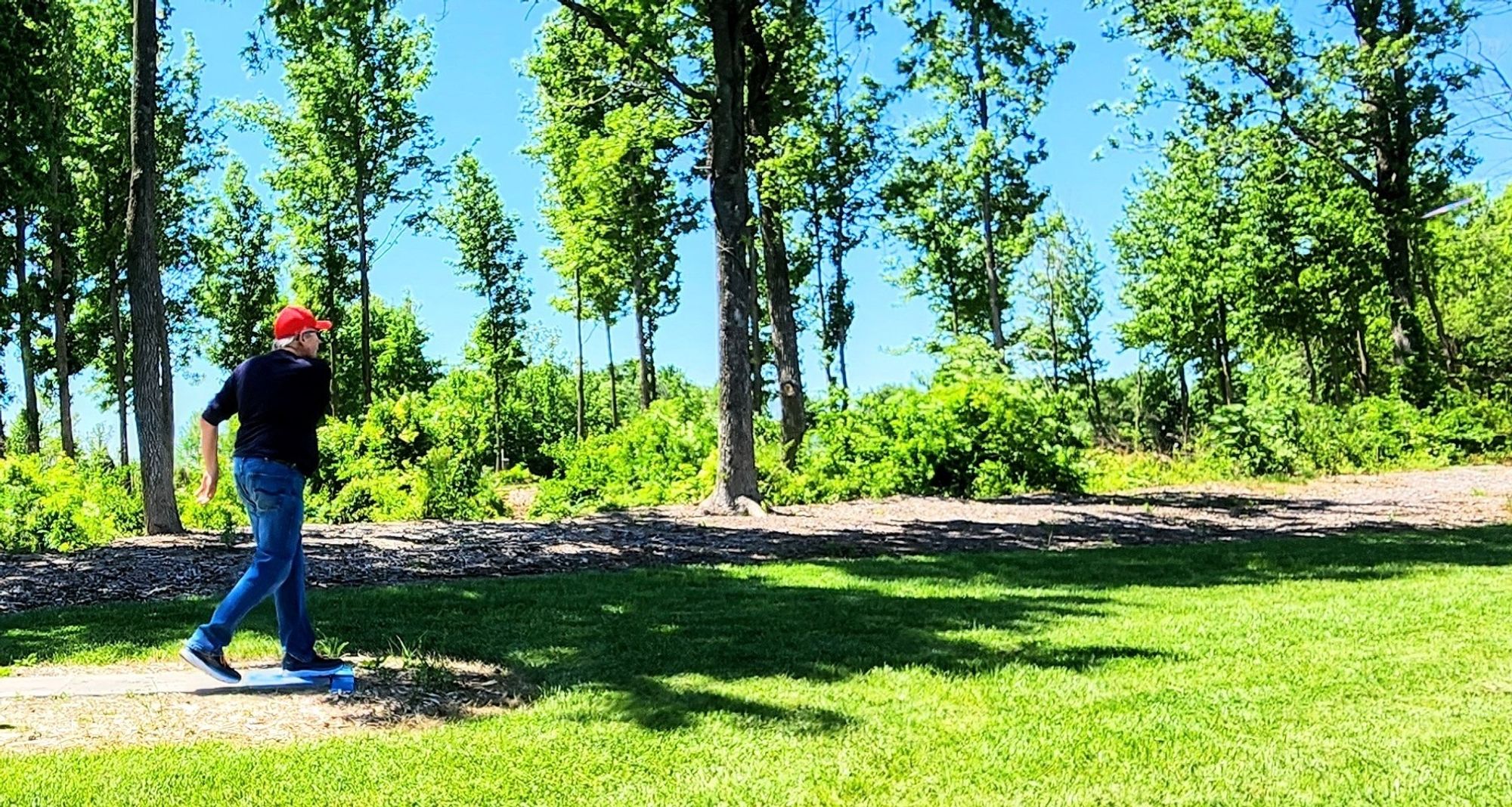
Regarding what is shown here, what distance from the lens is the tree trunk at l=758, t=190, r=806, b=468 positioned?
707 inches

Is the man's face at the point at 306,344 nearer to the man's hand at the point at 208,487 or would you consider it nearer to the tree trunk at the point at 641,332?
the man's hand at the point at 208,487

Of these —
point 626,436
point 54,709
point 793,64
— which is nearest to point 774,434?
point 626,436

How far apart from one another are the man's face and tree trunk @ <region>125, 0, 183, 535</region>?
6726 millimetres

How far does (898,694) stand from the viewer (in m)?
4.38

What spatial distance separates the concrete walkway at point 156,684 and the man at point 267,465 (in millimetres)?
64

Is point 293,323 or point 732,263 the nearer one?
point 293,323

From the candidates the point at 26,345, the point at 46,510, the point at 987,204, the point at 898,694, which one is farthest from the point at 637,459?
the point at 26,345

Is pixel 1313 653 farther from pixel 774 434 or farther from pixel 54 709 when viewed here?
pixel 774 434

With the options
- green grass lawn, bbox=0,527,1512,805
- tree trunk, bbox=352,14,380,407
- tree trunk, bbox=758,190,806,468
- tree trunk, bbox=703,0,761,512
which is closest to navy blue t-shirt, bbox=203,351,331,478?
green grass lawn, bbox=0,527,1512,805

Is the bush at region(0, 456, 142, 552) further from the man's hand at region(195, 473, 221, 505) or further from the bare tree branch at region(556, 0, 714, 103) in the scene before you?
the bare tree branch at region(556, 0, 714, 103)

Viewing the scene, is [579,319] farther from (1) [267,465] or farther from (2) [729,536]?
(1) [267,465]

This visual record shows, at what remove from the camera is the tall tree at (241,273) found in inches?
1198

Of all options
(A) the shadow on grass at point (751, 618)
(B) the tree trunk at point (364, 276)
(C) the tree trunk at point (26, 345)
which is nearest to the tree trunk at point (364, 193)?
(B) the tree trunk at point (364, 276)

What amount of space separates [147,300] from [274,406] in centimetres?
705
